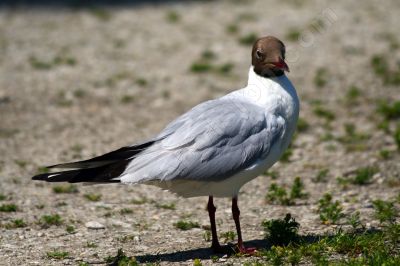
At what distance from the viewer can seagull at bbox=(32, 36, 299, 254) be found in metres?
5.54

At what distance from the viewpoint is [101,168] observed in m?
5.62

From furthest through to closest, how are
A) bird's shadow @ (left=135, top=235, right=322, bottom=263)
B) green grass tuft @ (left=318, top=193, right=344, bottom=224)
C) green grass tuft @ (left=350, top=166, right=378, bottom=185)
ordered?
green grass tuft @ (left=350, top=166, right=378, bottom=185) < green grass tuft @ (left=318, top=193, right=344, bottom=224) < bird's shadow @ (left=135, top=235, right=322, bottom=263)

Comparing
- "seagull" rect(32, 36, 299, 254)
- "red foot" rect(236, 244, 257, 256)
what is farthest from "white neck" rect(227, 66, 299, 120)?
"red foot" rect(236, 244, 257, 256)

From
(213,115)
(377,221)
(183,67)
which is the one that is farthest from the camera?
(183,67)

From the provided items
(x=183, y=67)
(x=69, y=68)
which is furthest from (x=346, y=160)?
(x=69, y=68)

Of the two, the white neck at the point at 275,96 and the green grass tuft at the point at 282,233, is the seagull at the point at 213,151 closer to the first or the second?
the white neck at the point at 275,96

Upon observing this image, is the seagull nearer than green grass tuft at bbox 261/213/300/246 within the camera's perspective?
Yes

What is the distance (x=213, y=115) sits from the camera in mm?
5781

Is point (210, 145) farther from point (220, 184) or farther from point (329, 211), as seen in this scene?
point (329, 211)

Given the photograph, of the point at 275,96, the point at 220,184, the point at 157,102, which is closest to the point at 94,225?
the point at 220,184

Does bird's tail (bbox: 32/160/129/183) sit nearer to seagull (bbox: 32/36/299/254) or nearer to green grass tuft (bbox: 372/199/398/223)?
seagull (bbox: 32/36/299/254)

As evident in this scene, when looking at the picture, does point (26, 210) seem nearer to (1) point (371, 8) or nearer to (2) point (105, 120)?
(2) point (105, 120)

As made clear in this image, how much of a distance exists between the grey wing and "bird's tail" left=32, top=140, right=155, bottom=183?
0.20 feet

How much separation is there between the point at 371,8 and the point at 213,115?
10.6 metres
